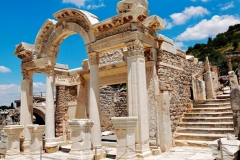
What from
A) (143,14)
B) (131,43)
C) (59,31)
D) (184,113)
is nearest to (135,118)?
(131,43)

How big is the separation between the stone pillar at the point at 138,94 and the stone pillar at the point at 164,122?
0.92 m

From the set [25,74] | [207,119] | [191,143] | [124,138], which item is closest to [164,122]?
[191,143]

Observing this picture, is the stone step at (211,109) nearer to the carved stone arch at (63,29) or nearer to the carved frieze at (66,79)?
the carved stone arch at (63,29)

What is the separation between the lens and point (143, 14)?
796 centimetres

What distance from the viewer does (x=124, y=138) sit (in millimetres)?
7043

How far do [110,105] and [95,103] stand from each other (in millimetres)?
8701

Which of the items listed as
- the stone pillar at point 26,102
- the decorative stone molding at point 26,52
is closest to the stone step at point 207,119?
the stone pillar at point 26,102

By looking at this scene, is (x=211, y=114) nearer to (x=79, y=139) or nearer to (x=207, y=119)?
(x=207, y=119)

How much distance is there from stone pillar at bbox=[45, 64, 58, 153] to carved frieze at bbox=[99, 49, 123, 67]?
2851 mm

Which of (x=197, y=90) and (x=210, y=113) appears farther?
(x=197, y=90)

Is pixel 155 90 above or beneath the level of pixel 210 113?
above

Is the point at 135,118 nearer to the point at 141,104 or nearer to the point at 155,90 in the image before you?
the point at 141,104

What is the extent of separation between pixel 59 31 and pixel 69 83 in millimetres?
4630

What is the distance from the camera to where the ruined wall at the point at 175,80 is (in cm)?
934
